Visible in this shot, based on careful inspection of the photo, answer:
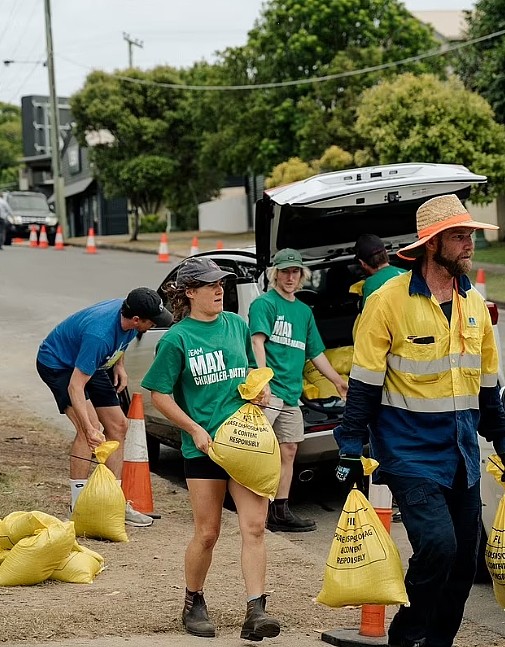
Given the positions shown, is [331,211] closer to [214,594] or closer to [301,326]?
[301,326]

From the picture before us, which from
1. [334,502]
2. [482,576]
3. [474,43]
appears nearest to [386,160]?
[474,43]

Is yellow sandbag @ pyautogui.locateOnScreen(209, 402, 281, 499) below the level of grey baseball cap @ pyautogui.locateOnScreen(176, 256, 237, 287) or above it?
below

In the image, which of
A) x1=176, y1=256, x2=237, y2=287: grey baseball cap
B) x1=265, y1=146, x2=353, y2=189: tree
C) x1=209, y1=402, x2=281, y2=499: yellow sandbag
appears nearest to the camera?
x1=209, y1=402, x2=281, y2=499: yellow sandbag

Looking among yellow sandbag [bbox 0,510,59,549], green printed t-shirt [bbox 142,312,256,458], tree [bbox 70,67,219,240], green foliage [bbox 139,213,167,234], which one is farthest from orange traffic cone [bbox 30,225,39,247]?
green printed t-shirt [bbox 142,312,256,458]

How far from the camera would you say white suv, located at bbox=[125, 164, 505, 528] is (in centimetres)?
823

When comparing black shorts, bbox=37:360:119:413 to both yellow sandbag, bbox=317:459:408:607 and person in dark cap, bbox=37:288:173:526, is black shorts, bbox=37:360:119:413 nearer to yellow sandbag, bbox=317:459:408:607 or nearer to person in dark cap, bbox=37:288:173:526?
person in dark cap, bbox=37:288:173:526

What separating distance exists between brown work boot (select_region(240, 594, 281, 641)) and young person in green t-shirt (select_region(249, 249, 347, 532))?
2.61m

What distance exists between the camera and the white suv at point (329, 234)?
8.23 metres

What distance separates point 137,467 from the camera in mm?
8469

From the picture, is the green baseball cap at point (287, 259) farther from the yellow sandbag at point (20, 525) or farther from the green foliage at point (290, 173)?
the green foliage at point (290, 173)

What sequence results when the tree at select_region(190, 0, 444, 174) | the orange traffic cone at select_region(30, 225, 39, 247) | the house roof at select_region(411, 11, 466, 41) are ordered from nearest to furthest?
1. the tree at select_region(190, 0, 444, 174)
2. the orange traffic cone at select_region(30, 225, 39, 247)
3. the house roof at select_region(411, 11, 466, 41)

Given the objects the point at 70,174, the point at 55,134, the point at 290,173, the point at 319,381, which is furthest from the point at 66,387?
the point at 70,174

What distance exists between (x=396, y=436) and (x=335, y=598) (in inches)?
28.3

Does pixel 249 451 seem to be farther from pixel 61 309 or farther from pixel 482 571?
pixel 61 309
